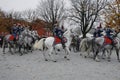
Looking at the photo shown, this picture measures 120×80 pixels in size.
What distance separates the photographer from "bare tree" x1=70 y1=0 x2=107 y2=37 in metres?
47.0

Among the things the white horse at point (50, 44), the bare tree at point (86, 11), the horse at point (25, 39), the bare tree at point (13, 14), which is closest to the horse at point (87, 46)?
the white horse at point (50, 44)

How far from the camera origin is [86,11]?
47.5 m

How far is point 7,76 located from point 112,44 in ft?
30.8

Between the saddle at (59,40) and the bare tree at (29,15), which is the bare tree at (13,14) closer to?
the bare tree at (29,15)

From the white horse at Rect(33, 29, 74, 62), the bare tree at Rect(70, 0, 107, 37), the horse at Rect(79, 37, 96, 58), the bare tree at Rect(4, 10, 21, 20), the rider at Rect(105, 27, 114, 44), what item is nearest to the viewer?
the white horse at Rect(33, 29, 74, 62)

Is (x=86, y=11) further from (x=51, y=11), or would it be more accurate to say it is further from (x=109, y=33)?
(x=109, y=33)

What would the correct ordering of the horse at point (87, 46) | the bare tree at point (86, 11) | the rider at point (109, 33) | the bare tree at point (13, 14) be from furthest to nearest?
1. the bare tree at point (13, 14)
2. the bare tree at point (86, 11)
3. the horse at point (87, 46)
4. the rider at point (109, 33)

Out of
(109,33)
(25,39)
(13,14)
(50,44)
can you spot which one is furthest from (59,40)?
(13,14)

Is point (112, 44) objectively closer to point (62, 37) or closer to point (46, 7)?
point (62, 37)

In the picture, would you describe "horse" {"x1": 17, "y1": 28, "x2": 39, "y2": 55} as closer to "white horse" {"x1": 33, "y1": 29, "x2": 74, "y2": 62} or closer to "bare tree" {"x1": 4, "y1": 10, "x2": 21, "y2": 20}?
"white horse" {"x1": 33, "y1": 29, "x2": 74, "y2": 62}

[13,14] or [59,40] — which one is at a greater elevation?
[13,14]

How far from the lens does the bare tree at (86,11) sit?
1849 inches

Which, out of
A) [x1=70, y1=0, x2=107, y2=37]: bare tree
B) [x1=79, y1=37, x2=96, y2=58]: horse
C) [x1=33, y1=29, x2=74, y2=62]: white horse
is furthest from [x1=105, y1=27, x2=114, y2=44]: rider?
[x1=70, y1=0, x2=107, y2=37]: bare tree

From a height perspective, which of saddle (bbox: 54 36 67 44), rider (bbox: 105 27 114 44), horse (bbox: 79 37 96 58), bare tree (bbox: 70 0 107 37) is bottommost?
horse (bbox: 79 37 96 58)
